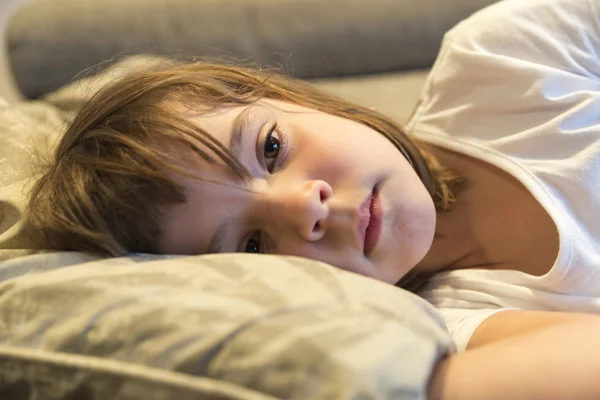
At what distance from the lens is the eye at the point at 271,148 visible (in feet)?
2.38

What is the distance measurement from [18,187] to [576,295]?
791 millimetres

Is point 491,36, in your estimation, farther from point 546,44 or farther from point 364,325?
point 364,325

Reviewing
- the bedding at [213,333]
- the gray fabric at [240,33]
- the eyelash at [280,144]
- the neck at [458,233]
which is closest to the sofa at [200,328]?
the bedding at [213,333]

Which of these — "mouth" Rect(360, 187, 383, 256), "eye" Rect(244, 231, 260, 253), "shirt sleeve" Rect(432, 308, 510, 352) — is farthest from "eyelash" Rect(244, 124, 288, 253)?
"shirt sleeve" Rect(432, 308, 510, 352)

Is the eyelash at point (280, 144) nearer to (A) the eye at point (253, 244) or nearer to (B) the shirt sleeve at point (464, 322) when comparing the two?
(A) the eye at point (253, 244)

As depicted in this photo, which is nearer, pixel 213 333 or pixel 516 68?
pixel 213 333

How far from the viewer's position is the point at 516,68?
0.90 meters

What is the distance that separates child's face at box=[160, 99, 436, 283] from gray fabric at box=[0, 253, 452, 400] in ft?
0.47

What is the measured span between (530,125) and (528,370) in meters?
0.54

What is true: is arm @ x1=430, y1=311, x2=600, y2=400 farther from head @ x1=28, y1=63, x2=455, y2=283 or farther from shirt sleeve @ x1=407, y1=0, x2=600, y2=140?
shirt sleeve @ x1=407, y1=0, x2=600, y2=140

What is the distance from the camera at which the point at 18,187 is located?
76 cm

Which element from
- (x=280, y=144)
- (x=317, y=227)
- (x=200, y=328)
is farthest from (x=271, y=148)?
(x=200, y=328)

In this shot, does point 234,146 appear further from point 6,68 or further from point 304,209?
point 6,68

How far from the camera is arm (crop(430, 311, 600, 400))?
0.44 meters
